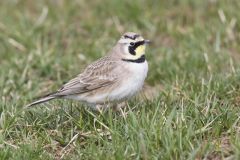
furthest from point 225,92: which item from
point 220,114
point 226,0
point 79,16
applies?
point 79,16

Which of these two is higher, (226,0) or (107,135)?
(226,0)

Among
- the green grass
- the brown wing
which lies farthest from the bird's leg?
the brown wing

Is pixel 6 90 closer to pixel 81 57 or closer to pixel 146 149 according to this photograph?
pixel 81 57

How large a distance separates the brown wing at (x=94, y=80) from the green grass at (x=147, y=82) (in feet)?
0.66

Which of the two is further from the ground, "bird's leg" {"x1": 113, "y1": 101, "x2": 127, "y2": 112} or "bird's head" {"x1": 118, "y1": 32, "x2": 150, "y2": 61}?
"bird's head" {"x1": 118, "y1": 32, "x2": 150, "y2": 61}

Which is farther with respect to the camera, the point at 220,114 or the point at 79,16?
the point at 79,16

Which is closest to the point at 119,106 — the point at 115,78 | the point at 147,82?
the point at 115,78

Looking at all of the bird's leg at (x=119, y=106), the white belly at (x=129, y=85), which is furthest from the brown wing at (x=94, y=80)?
the bird's leg at (x=119, y=106)

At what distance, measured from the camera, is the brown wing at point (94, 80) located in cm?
685

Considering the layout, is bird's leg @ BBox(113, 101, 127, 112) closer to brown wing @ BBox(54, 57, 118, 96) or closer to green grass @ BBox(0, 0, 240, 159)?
green grass @ BBox(0, 0, 240, 159)

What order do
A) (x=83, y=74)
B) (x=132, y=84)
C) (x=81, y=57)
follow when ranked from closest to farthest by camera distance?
(x=132, y=84) → (x=83, y=74) → (x=81, y=57)

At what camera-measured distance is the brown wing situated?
685 centimetres

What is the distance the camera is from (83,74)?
7125 millimetres

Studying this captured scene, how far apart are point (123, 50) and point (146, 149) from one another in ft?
5.67
